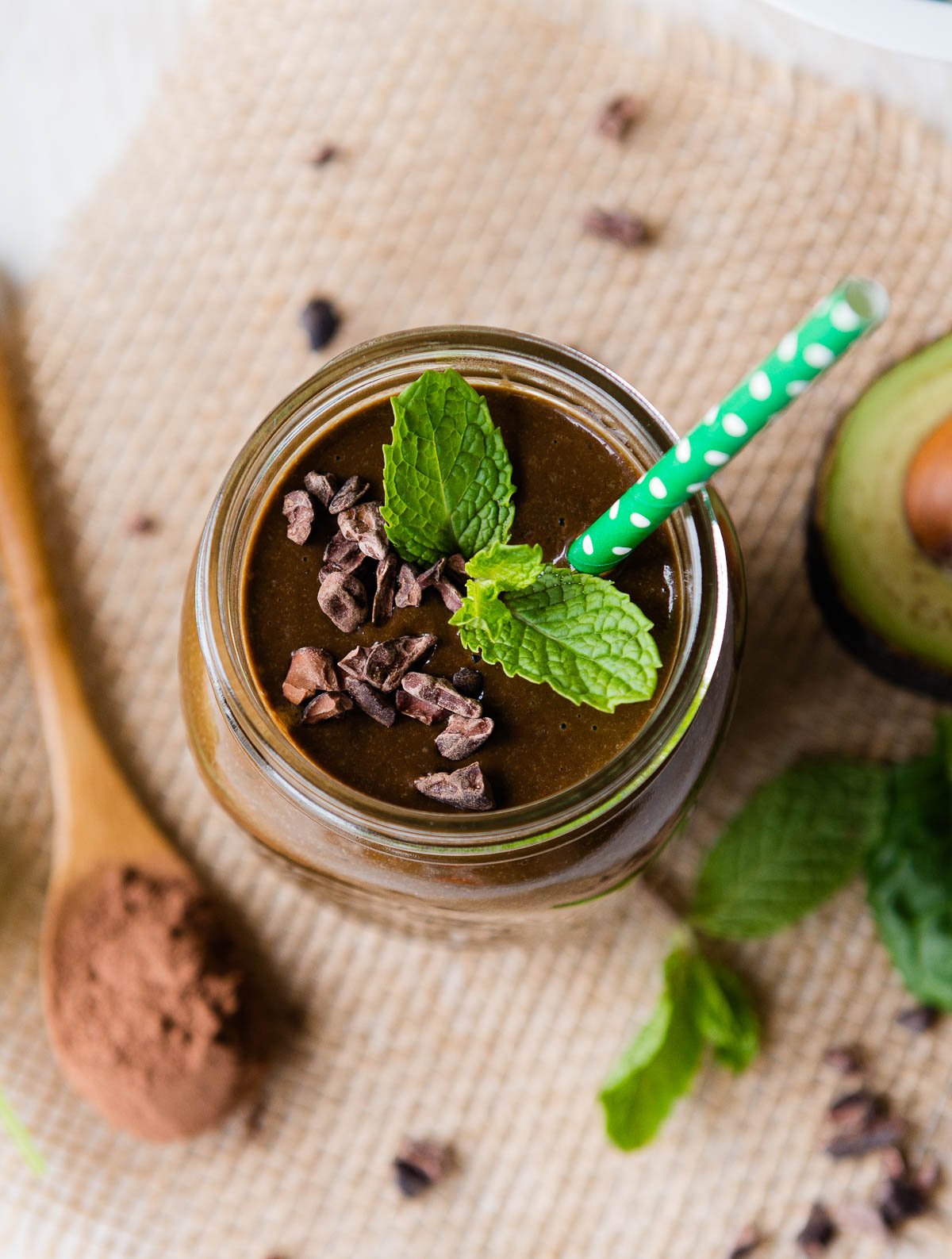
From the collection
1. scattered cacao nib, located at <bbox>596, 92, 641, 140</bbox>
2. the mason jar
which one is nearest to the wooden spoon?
the mason jar

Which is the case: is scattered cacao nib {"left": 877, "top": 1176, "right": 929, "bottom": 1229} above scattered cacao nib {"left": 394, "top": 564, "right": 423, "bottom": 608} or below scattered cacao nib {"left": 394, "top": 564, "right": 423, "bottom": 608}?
below

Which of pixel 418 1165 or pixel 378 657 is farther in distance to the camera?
pixel 418 1165

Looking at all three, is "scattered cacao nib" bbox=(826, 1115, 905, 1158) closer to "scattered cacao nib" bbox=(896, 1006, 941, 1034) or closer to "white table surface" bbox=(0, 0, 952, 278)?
"scattered cacao nib" bbox=(896, 1006, 941, 1034)

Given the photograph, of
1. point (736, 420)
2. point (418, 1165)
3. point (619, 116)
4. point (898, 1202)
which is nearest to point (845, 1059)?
point (898, 1202)

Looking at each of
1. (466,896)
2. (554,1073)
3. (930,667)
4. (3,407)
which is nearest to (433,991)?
(554,1073)

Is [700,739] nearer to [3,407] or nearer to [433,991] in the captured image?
[433,991]

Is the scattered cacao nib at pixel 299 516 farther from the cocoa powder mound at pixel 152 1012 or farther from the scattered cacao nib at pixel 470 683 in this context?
the cocoa powder mound at pixel 152 1012

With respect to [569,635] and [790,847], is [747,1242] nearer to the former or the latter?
[790,847]
